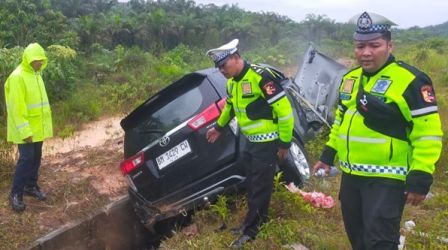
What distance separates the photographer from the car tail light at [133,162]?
14.2 ft

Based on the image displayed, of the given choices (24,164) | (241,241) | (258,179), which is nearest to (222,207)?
(241,241)

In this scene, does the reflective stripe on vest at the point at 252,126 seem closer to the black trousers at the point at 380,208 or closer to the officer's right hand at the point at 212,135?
the officer's right hand at the point at 212,135

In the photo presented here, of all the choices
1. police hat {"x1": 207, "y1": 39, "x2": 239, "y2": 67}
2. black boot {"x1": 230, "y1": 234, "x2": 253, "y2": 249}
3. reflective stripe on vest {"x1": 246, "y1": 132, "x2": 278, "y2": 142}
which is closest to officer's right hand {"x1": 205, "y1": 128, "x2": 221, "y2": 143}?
reflective stripe on vest {"x1": 246, "y1": 132, "x2": 278, "y2": 142}

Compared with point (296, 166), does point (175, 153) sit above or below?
above

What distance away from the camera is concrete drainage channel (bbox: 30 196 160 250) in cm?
459

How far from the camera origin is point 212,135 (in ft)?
13.1

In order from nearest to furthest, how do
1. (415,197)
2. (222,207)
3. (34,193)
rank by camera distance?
(415,197), (222,207), (34,193)

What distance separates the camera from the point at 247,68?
11.9 feet

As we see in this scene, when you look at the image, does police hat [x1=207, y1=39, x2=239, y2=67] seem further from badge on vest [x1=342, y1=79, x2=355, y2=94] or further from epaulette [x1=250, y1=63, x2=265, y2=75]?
badge on vest [x1=342, y1=79, x2=355, y2=94]

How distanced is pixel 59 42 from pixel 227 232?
362 inches

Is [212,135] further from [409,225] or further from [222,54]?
[409,225]

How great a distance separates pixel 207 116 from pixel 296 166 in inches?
40.9

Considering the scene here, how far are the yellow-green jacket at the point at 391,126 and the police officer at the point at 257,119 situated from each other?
32.0 inches

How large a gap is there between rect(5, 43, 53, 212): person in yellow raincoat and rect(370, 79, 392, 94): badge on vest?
131 inches
